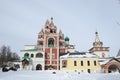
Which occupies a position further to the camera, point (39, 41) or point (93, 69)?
point (39, 41)

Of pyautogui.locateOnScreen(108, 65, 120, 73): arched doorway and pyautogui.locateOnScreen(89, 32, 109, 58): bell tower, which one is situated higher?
pyautogui.locateOnScreen(89, 32, 109, 58): bell tower

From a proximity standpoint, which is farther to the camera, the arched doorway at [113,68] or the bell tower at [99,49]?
the bell tower at [99,49]

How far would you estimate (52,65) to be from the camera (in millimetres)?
54781

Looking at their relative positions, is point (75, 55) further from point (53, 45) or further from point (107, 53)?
point (107, 53)

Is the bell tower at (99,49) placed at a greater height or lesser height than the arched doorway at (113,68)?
greater

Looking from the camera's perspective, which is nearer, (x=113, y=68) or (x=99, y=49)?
(x=113, y=68)

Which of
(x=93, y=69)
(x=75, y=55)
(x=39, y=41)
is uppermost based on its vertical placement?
(x=39, y=41)

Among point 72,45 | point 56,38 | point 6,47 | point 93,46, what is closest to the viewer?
point 56,38

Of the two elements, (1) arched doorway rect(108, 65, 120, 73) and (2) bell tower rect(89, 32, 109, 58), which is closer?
(1) arched doorway rect(108, 65, 120, 73)

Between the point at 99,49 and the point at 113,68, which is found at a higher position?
the point at 99,49

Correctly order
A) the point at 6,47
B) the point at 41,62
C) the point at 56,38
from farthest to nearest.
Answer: the point at 6,47, the point at 56,38, the point at 41,62

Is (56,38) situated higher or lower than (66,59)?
higher

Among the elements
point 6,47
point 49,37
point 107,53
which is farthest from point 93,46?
point 6,47

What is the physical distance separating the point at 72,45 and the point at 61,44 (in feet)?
31.3
